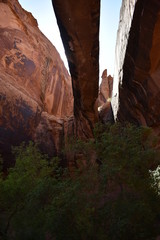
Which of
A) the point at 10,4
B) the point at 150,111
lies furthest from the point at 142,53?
the point at 10,4

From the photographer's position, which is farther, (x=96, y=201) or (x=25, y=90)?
(x=25, y=90)

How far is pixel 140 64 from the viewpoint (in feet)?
35.6

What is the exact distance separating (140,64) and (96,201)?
23.3 feet

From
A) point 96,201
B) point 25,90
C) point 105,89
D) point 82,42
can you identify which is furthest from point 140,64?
point 105,89

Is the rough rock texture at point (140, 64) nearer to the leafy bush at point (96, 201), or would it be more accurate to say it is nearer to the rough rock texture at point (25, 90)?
the leafy bush at point (96, 201)

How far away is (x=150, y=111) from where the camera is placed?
39.9ft

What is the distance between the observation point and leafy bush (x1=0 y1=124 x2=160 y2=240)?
6.86 m

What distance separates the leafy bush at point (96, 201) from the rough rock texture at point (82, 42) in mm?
5133

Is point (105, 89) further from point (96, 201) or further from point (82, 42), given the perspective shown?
point (96, 201)

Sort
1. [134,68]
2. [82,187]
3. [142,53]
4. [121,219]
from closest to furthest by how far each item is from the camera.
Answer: [121,219]
[82,187]
[142,53]
[134,68]

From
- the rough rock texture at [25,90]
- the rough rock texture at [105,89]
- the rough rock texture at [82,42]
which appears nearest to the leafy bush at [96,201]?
the rough rock texture at [82,42]

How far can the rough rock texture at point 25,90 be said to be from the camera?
1691 cm

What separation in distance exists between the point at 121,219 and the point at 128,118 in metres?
→ 8.49

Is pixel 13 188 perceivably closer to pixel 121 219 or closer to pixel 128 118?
pixel 121 219
